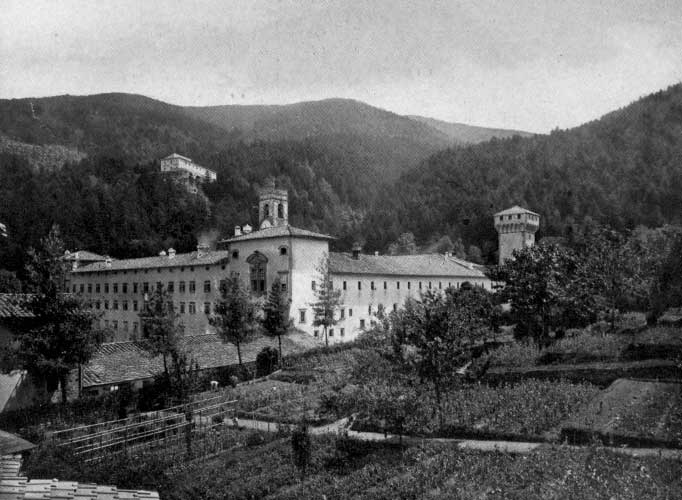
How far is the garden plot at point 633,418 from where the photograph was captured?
46.6 ft

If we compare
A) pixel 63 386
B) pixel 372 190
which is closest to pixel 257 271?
pixel 63 386

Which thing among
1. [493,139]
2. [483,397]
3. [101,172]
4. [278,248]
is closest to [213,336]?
[278,248]

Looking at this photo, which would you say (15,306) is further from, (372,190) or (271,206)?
(372,190)

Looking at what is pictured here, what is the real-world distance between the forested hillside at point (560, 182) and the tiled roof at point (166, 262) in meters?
51.4

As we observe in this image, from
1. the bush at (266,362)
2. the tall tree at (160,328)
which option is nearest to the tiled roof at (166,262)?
the bush at (266,362)

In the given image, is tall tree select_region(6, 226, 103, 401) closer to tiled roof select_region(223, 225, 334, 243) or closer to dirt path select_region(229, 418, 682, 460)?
dirt path select_region(229, 418, 682, 460)

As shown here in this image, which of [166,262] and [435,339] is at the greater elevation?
[166,262]

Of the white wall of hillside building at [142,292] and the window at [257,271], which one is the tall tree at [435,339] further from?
the white wall of hillside building at [142,292]

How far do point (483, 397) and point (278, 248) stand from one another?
1079 inches

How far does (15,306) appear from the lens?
23.5 meters

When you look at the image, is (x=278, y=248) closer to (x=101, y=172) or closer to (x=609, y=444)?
(x=609, y=444)

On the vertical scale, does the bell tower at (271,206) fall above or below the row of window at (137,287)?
above

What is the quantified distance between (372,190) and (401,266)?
81.1 m

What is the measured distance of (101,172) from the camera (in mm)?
120438
